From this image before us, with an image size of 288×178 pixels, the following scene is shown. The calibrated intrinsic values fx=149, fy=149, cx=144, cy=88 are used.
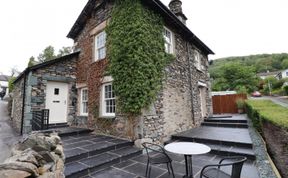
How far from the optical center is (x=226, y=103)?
14688 millimetres

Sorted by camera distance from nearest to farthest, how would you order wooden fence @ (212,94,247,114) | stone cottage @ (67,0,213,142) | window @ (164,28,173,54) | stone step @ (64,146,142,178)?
stone step @ (64,146,142,178)
stone cottage @ (67,0,213,142)
window @ (164,28,173,54)
wooden fence @ (212,94,247,114)

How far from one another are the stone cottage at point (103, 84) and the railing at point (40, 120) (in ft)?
0.89

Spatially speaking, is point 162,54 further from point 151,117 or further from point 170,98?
point 151,117

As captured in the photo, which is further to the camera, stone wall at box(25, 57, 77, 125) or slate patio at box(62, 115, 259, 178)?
stone wall at box(25, 57, 77, 125)

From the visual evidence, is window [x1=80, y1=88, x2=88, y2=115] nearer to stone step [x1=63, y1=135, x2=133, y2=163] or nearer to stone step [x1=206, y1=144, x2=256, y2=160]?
stone step [x1=63, y1=135, x2=133, y2=163]

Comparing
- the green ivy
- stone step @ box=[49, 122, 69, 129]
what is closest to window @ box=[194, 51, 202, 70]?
the green ivy

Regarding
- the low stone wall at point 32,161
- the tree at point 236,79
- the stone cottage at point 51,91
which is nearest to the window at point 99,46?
the stone cottage at point 51,91

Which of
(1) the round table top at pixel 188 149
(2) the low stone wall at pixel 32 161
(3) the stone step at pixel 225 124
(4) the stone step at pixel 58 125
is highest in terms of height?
(2) the low stone wall at pixel 32 161

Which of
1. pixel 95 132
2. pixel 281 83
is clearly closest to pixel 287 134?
pixel 95 132

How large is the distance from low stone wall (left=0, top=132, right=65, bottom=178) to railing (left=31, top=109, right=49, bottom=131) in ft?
10.2

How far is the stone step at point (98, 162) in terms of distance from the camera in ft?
11.5

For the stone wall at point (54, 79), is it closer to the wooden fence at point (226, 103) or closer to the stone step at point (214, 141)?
the stone step at point (214, 141)

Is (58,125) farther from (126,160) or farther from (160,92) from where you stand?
Answer: (160,92)

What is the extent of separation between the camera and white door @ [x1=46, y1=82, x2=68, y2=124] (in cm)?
777
